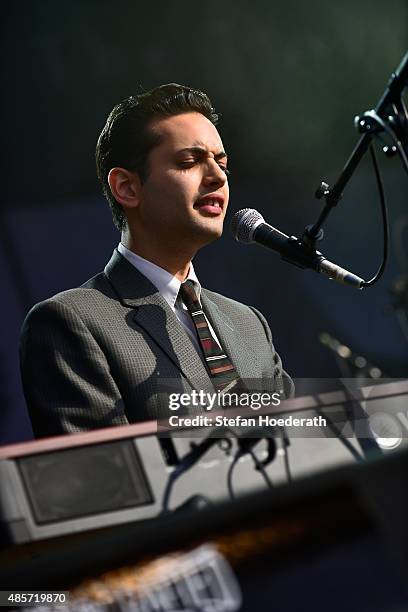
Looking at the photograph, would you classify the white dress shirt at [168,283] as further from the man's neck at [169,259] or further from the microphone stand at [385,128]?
the microphone stand at [385,128]

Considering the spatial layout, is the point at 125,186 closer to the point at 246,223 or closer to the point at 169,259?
the point at 169,259

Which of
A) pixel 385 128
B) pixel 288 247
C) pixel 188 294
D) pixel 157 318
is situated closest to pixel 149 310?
pixel 157 318

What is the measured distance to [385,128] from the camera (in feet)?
4.99

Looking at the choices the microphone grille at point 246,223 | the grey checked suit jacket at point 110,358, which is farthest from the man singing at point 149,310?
the microphone grille at point 246,223

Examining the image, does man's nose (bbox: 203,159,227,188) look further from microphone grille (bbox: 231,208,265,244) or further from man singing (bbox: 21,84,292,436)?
microphone grille (bbox: 231,208,265,244)

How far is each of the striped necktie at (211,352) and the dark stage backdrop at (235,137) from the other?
252 cm

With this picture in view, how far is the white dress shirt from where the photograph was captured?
193 centimetres

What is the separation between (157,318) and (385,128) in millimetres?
651

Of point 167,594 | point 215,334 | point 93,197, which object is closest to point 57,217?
point 93,197

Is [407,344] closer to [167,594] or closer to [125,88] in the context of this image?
[125,88]

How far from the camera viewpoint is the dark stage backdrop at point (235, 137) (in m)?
4.18

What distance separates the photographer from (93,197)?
463 cm

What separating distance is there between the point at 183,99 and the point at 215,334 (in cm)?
68

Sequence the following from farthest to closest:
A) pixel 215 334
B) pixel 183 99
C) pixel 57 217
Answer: pixel 57 217 < pixel 183 99 < pixel 215 334
